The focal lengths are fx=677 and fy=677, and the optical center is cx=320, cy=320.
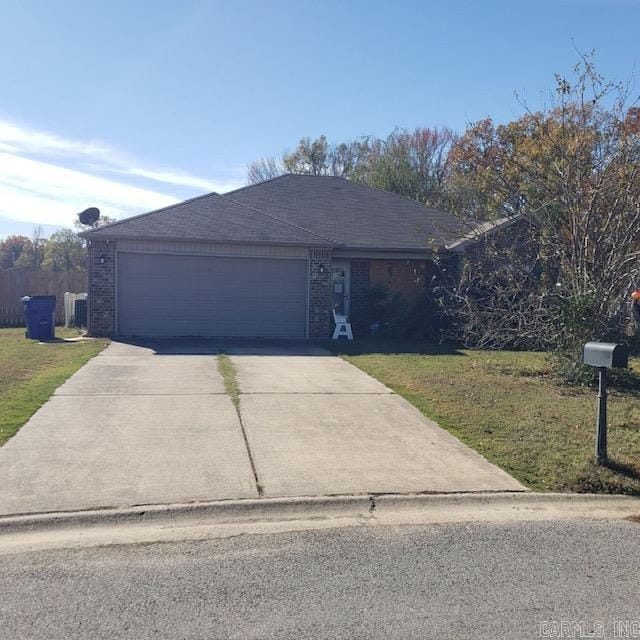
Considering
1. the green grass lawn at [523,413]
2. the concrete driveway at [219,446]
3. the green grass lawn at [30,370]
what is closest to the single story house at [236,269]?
the green grass lawn at [30,370]

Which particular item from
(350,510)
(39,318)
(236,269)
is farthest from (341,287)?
(350,510)

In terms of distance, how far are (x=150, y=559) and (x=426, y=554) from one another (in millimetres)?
1888

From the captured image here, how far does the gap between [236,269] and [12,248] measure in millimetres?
67709

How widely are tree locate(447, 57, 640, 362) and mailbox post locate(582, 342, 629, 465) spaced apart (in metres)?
4.31

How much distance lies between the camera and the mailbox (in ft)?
20.3

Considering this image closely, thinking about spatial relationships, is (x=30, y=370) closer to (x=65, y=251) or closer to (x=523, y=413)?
(x=523, y=413)

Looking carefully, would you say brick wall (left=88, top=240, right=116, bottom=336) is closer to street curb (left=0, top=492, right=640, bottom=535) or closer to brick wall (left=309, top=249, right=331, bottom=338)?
brick wall (left=309, top=249, right=331, bottom=338)

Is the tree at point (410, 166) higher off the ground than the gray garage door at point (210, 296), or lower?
higher

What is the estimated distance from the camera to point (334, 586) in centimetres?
419

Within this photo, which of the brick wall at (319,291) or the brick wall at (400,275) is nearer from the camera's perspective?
the brick wall at (319,291)

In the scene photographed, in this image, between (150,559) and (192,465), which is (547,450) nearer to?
(192,465)

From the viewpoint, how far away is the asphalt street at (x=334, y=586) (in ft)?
12.2

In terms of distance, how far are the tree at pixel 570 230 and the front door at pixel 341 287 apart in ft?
22.3

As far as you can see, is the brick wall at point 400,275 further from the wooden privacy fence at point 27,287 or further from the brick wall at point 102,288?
the wooden privacy fence at point 27,287
